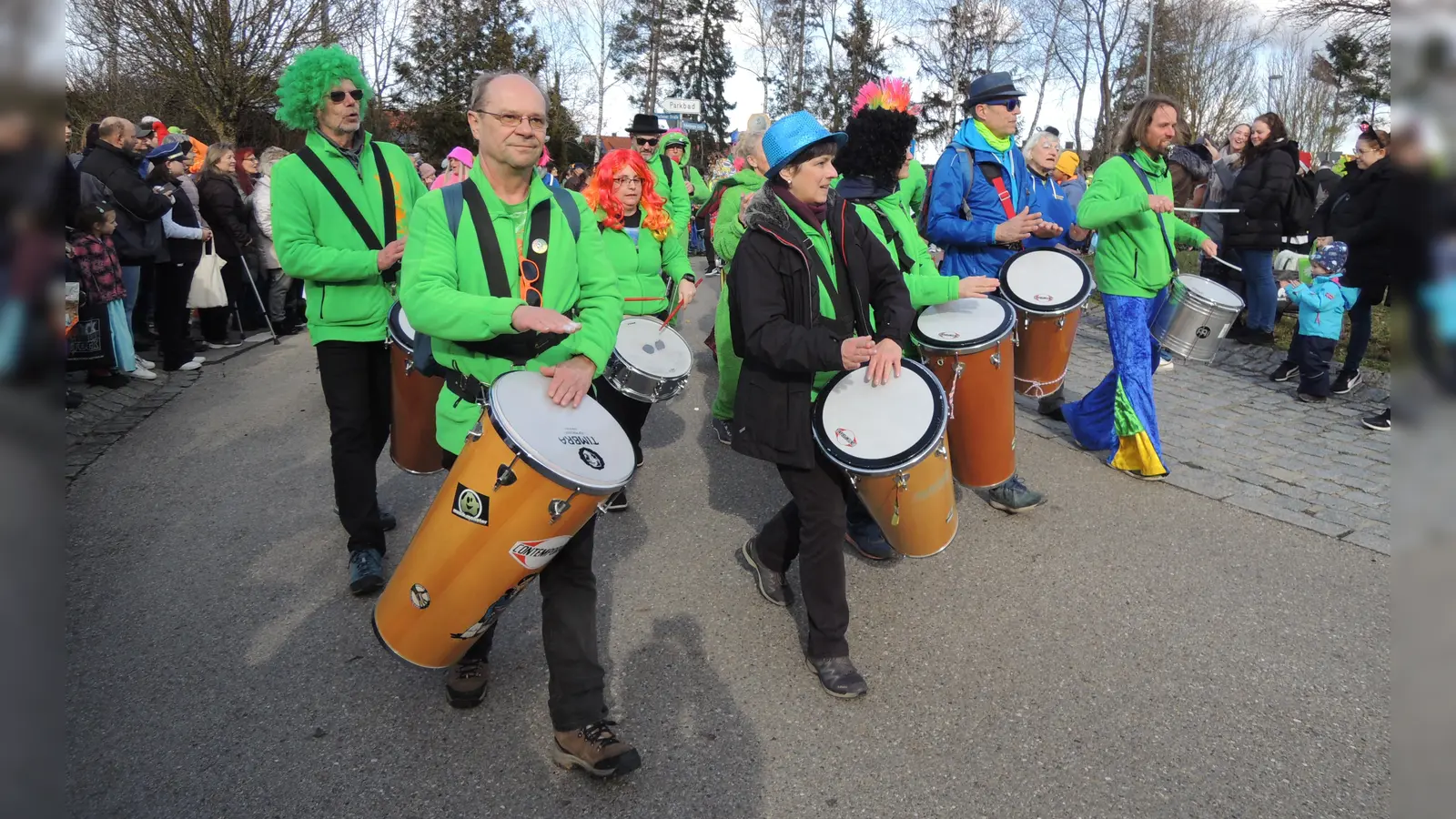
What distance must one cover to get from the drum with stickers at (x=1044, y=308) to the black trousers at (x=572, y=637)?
2.68 metres

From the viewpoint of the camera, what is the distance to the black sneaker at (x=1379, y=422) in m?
6.35

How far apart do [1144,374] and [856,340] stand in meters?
2.84

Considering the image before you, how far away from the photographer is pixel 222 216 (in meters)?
9.77

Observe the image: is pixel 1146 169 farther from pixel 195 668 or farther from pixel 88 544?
pixel 88 544

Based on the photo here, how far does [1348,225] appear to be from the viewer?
270 inches

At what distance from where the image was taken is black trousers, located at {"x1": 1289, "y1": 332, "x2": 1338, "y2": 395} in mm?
7188

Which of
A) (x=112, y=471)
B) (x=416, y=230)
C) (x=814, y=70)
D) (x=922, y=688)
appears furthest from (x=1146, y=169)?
(x=814, y=70)

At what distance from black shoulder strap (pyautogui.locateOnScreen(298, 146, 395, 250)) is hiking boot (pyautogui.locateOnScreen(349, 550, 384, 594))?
133 cm

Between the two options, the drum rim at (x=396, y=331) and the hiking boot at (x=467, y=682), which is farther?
the drum rim at (x=396, y=331)

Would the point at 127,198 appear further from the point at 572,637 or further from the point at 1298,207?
the point at 1298,207

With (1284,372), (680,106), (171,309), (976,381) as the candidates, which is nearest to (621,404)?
(976,381)

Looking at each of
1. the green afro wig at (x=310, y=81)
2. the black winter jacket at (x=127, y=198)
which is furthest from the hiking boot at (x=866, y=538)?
the black winter jacket at (x=127, y=198)

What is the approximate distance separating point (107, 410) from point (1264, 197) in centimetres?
1019

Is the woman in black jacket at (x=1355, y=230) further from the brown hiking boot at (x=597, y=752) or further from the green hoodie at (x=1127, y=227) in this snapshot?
the brown hiking boot at (x=597, y=752)
